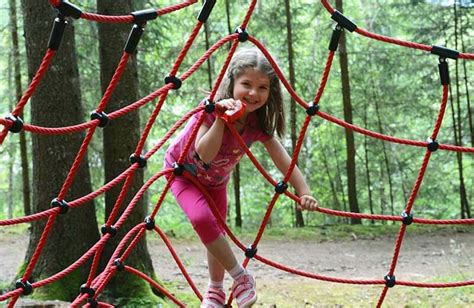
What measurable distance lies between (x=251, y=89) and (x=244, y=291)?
→ 2.59ft

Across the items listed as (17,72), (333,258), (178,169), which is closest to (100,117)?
(178,169)

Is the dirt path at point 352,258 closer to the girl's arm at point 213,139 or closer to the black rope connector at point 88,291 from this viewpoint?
the black rope connector at point 88,291

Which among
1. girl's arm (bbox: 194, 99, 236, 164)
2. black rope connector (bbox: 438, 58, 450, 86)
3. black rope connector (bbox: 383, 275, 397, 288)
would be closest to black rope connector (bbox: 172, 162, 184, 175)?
girl's arm (bbox: 194, 99, 236, 164)

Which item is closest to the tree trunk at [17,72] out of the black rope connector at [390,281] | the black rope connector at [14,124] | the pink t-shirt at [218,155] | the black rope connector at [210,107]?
the pink t-shirt at [218,155]

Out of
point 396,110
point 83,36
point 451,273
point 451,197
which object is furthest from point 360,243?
point 451,197

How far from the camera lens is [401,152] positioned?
11.0m

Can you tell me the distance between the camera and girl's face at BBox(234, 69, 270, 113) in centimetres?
223

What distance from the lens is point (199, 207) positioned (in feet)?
7.52

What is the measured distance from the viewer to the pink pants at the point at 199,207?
2.25 m

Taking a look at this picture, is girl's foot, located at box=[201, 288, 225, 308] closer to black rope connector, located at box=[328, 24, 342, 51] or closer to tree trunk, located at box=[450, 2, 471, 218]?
black rope connector, located at box=[328, 24, 342, 51]

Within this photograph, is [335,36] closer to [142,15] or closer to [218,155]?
[218,155]

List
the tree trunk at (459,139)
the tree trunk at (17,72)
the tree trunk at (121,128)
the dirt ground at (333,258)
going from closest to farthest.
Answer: the tree trunk at (121,128) < the dirt ground at (333,258) < the tree trunk at (17,72) < the tree trunk at (459,139)

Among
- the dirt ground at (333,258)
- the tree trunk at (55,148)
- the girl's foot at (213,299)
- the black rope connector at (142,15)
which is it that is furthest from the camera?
the dirt ground at (333,258)

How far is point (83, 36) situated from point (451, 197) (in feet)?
26.8
